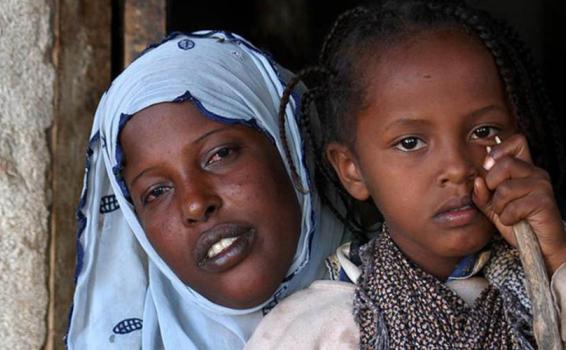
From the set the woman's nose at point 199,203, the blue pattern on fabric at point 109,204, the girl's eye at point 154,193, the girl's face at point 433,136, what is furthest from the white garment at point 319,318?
the blue pattern on fabric at point 109,204

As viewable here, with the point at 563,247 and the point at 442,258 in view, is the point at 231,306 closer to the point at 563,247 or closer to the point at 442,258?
the point at 442,258

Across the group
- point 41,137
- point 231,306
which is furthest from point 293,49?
point 231,306

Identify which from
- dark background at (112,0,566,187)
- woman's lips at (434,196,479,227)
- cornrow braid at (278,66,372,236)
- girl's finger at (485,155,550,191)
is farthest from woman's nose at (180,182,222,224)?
dark background at (112,0,566,187)

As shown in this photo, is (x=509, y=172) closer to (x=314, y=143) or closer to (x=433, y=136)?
(x=433, y=136)

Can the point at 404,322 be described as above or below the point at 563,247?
below

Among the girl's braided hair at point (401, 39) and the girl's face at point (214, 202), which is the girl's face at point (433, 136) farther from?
the girl's face at point (214, 202)

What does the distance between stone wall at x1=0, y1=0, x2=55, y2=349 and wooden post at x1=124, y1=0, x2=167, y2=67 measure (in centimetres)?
23

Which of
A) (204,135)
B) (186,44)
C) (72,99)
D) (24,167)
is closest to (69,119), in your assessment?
(72,99)

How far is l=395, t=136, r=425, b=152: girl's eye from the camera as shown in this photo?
1611mm

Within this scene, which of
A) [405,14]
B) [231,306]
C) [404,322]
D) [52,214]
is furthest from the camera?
[52,214]

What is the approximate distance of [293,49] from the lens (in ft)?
11.2

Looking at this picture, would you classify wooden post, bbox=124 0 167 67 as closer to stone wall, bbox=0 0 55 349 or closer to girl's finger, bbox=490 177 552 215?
stone wall, bbox=0 0 55 349

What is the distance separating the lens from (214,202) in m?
1.82

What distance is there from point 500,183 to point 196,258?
0.65m
